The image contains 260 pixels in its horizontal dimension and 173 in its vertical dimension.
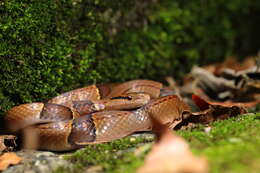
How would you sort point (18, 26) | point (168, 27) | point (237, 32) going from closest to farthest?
point (18, 26), point (168, 27), point (237, 32)

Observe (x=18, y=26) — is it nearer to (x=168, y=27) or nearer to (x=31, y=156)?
(x=31, y=156)

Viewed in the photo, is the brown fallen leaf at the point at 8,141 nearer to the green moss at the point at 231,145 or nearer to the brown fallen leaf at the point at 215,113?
the green moss at the point at 231,145

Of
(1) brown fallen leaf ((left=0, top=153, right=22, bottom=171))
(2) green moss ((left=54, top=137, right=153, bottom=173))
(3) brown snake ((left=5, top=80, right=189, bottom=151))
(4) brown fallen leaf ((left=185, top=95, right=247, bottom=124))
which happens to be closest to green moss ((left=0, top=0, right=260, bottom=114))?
(3) brown snake ((left=5, top=80, right=189, bottom=151))

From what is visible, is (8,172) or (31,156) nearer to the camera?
(8,172)

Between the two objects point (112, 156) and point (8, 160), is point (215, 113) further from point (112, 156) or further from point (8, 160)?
point (8, 160)

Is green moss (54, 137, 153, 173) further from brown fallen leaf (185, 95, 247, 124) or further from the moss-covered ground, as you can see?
brown fallen leaf (185, 95, 247, 124)

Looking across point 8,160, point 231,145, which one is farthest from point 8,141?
point 231,145

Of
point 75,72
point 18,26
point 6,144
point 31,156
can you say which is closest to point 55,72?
point 75,72
